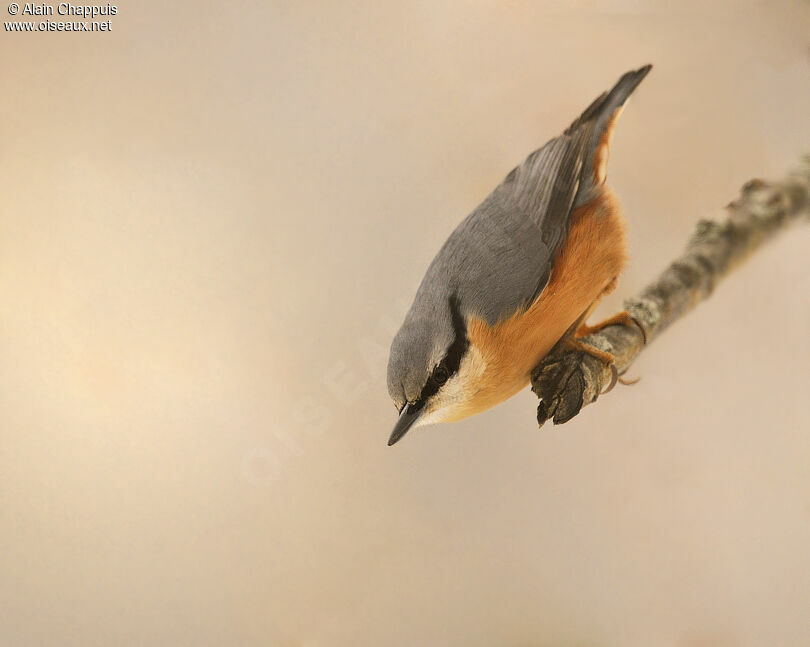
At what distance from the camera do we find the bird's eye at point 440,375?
78 centimetres

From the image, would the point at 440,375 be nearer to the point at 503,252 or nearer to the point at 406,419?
the point at 406,419

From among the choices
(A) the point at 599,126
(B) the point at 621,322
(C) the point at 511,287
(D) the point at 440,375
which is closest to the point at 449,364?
(D) the point at 440,375

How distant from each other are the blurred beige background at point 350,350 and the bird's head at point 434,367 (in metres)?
0.13

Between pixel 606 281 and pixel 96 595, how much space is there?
1.03m

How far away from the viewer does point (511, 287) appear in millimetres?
811

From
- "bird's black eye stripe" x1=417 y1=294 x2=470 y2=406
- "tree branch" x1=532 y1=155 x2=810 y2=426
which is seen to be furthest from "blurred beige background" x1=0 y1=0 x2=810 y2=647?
"bird's black eye stripe" x1=417 y1=294 x2=470 y2=406

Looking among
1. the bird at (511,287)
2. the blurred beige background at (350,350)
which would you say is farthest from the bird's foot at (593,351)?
the blurred beige background at (350,350)

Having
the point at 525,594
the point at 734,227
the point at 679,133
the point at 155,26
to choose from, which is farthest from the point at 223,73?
the point at 525,594

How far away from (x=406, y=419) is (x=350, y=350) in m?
0.22

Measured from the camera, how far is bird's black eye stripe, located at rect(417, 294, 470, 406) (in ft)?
2.58

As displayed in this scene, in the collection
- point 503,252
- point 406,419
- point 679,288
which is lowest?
point 679,288

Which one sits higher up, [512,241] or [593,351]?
[512,241]

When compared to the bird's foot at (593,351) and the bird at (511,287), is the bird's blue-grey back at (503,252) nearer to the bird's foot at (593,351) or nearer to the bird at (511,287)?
the bird at (511,287)

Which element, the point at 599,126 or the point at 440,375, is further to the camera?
the point at 599,126
